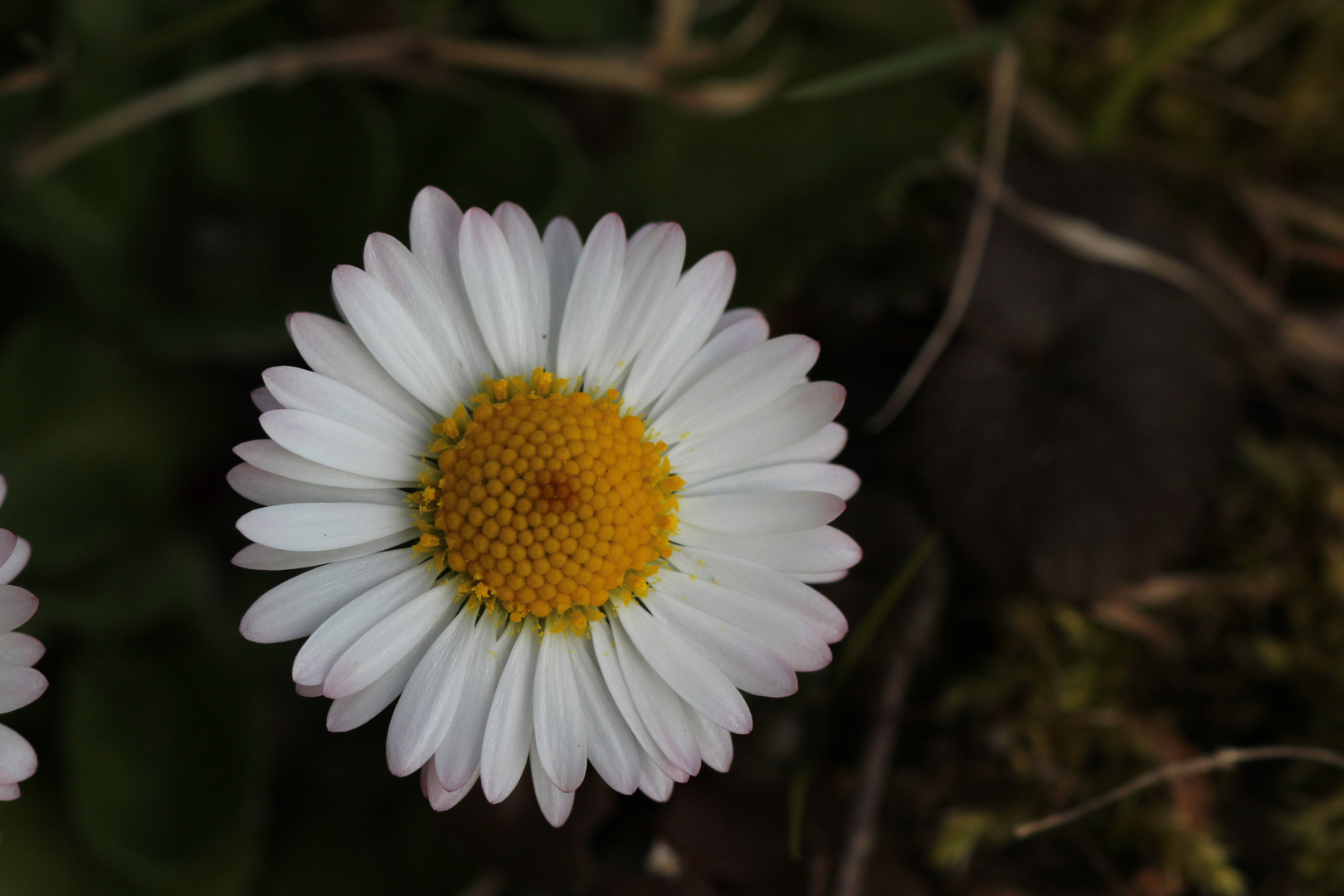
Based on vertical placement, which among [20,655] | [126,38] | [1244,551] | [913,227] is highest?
[126,38]

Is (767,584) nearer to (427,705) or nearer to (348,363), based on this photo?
(427,705)

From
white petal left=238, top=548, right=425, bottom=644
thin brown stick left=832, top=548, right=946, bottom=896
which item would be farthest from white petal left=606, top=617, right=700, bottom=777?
thin brown stick left=832, top=548, right=946, bottom=896

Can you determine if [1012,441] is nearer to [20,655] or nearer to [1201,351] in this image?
[1201,351]

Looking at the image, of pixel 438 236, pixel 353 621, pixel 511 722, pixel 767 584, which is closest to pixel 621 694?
pixel 511 722

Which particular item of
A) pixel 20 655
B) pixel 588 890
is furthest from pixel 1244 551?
pixel 20 655

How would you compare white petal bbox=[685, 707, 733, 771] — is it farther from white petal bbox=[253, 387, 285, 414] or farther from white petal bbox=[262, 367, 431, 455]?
white petal bbox=[253, 387, 285, 414]

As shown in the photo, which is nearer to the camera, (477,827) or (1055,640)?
(477,827)
